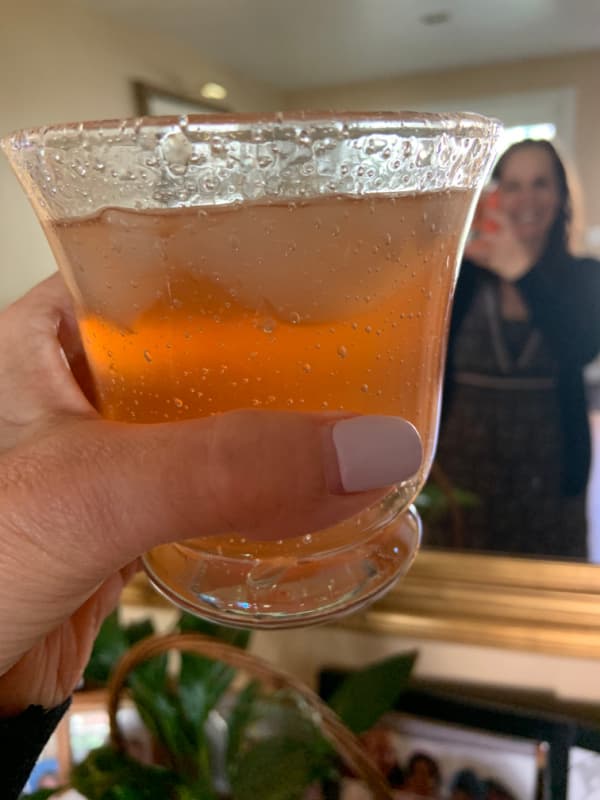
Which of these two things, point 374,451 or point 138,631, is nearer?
point 374,451

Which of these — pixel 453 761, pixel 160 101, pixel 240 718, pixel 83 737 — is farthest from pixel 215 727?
pixel 160 101

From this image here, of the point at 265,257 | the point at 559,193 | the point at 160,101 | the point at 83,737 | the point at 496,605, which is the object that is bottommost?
the point at 83,737

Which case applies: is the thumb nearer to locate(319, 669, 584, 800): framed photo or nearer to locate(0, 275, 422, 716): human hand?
locate(0, 275, 422, 716): human hand

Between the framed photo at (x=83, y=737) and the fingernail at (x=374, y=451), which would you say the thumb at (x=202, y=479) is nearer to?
the fingernail at (x=374, y=451)

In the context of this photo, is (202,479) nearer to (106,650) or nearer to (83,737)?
(106,650)

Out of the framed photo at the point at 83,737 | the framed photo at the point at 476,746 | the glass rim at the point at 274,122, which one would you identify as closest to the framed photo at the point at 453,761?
the framed photo at the point at 476,746

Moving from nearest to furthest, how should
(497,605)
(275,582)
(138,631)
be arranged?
(275,582) → (497,605) → (138,631)
